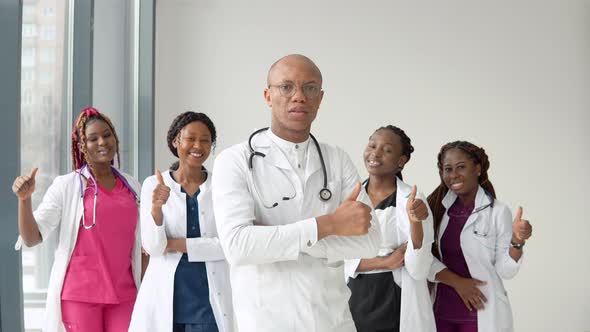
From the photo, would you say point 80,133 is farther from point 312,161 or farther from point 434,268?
point 434,268

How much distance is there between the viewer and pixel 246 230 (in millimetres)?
1654

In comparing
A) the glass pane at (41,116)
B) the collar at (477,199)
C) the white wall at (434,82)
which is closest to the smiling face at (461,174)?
the collar at (477,199)

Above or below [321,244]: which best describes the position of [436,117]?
above

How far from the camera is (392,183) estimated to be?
286 cm

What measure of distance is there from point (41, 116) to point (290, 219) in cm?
195

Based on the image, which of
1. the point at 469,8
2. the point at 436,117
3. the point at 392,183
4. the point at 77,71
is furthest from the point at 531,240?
the point at 77,71

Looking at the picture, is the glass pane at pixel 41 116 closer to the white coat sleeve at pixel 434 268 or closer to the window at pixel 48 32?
the window at pixel 48 32

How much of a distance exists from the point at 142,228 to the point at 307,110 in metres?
1.04

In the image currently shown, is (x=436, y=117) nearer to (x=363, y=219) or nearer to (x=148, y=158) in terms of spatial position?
(x=148, y=158)

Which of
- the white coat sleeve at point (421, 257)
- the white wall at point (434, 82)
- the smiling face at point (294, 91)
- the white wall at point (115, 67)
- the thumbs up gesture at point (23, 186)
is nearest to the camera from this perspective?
the smiling face at point (294, 91)

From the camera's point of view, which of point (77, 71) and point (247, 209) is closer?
point (247, 209)

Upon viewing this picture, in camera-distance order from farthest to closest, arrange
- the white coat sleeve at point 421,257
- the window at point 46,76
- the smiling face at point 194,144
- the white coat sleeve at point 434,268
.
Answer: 1. the window at point 46,76
2. the white coat sleeve at point 434,268
3. the smiling face at point 194,144
4. the white coat sleeve at point 421,257

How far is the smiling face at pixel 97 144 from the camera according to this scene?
8.83 ft

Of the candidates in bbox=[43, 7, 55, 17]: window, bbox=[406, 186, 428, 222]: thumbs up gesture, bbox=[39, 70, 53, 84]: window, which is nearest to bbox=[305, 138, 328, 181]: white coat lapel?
bbox=[406, 186, 428, 222]: thumbs up gesture
